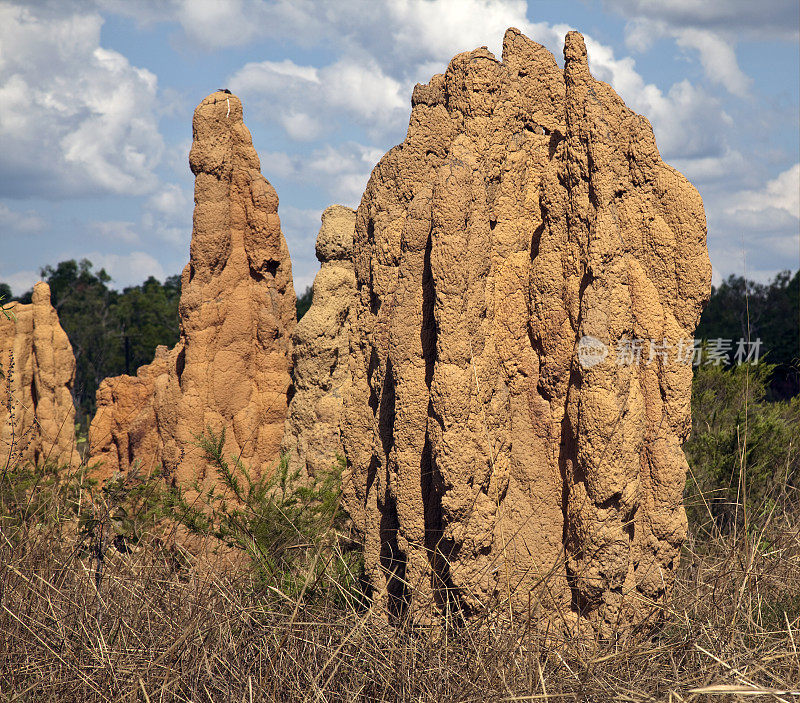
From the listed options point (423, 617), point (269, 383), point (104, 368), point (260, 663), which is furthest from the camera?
point (104, 368)

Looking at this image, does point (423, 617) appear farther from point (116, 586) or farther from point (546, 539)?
point (116, 586)

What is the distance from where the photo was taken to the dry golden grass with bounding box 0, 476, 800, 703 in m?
3.08

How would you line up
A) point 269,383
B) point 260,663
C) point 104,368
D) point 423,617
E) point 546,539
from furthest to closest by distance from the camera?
point 104,368, point 269,383, point 546,539, point 423,617, point 260,663

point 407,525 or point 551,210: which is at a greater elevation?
point 551,210

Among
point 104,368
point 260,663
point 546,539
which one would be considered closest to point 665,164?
point 546,539

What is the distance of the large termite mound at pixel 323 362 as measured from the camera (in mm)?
6098

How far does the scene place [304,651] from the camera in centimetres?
329

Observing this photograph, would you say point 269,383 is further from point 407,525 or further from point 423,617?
point 423,617

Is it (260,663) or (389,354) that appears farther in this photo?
(389,354)

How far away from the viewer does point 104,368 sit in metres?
25.8

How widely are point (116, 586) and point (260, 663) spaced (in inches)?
45.2

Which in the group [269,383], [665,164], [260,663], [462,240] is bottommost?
[260,663]

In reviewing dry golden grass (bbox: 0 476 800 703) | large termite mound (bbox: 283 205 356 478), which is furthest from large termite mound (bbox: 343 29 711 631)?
large termite mound (bbox: 283 205 356 478)

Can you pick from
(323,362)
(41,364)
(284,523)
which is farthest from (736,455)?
(41,364)
